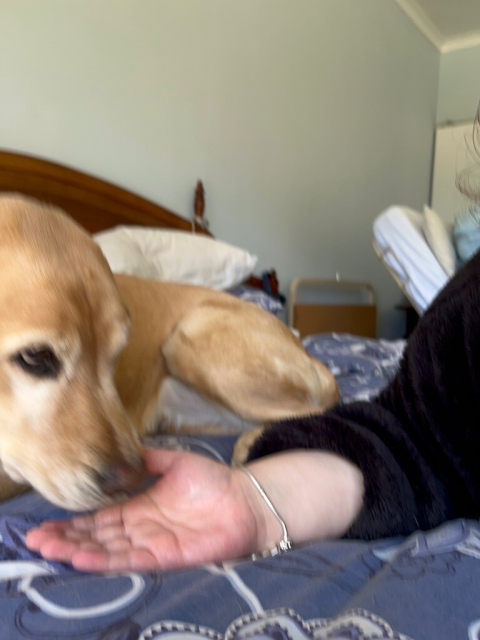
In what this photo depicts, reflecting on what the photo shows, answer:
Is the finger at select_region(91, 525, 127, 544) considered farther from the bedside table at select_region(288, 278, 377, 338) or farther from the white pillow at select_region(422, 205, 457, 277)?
the bedside table at select_region(288, 278, 377, 338)

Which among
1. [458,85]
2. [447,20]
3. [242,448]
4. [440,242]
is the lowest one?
[242,448]

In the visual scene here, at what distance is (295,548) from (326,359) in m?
1.34

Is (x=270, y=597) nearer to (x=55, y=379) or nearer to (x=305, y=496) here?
(x=305, y=496)

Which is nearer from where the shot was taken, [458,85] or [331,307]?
[331,307]

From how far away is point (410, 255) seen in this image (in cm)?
233

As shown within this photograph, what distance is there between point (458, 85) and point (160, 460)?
4.95 meters

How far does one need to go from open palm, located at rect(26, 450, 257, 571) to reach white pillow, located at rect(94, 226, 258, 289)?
994mm

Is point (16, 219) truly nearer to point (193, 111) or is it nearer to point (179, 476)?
point (179, 476)

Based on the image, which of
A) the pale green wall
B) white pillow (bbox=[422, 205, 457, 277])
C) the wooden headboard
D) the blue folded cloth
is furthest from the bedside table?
the pale green wall

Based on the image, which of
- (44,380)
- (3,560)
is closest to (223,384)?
(44,380)

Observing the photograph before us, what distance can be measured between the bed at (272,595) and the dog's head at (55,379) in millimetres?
69

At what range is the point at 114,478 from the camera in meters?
0.62

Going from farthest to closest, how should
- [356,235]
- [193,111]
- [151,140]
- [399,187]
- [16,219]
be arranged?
[399,187]
[356,235]
[193,111]
[151,140]
[16,219]

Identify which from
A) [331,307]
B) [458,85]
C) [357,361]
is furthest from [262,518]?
[458,85]
